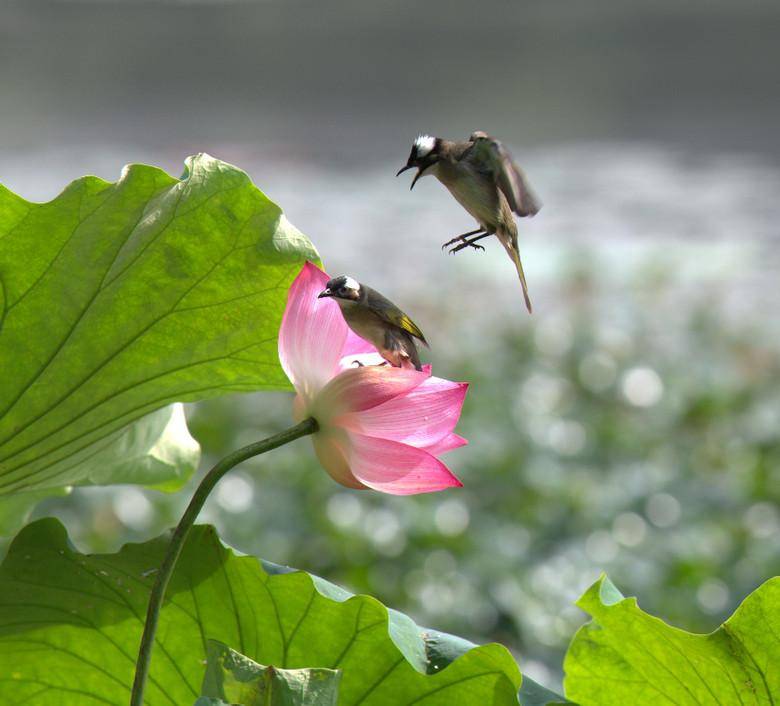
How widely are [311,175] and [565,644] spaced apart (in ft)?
11.3

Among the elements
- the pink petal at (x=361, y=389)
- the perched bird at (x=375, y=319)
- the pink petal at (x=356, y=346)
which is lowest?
the pink petal at (x=361, y=389)

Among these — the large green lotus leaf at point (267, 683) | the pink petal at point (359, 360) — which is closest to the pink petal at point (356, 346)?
the pink petal at point (359, 360)

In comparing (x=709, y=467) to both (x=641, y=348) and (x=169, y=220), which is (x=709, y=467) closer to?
(x=641, y=348)

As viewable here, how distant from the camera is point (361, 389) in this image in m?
0.40

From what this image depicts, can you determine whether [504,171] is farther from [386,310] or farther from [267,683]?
Answer: [267,683]

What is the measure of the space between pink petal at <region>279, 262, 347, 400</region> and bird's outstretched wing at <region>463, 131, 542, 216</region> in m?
0.07

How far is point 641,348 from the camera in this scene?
7.52 feet

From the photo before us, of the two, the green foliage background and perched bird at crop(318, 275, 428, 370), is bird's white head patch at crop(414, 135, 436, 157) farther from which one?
the green foliage background

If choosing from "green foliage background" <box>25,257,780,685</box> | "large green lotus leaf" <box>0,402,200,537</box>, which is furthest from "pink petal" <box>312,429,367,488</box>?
"green foliage background" <box>25,257,780,685</box>

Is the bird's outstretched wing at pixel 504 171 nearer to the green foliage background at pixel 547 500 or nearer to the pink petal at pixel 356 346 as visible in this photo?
the pink petal at pixel 356 346

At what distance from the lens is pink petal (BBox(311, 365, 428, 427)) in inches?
15.4

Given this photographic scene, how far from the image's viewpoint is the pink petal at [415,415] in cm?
40

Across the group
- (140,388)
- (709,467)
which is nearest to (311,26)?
(709,467)

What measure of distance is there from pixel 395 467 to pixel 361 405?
23mm
